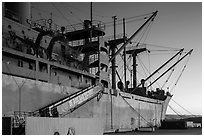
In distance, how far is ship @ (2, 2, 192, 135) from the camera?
16613mm

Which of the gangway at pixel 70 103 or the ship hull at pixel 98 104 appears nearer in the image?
the ship hull at pixel 98 104

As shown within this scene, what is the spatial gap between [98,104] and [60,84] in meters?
4.86

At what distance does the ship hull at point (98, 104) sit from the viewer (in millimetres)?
17359

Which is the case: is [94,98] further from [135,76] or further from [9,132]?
[135,76]

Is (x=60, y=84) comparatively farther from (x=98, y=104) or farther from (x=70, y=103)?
(x=98, y=104)

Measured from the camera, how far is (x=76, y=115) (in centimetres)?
2347

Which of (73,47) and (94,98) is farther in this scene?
(73,47)

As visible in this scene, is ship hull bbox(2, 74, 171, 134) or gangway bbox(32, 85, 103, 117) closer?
ship hull bbox(2, 74, 171, 134)

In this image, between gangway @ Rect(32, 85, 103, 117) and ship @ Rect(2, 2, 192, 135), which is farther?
gangway @ Rect(32, 85, 103, 117)

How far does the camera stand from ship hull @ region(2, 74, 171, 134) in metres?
17.4

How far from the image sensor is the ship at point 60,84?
16.6m

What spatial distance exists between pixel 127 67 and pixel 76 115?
21.2 meters

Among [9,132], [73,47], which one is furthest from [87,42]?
[9,132]

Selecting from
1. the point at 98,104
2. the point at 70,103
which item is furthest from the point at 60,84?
the point at 98,104
